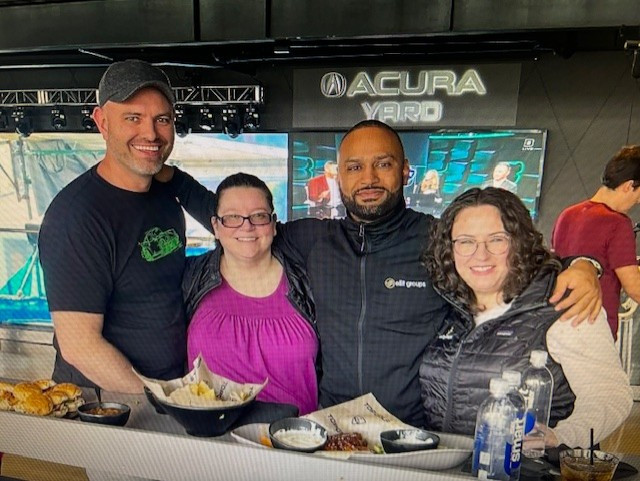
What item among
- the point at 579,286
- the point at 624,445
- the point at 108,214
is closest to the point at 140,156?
the point at 108,214

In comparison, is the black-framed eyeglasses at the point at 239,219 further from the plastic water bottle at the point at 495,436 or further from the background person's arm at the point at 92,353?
the plastic water bottle at the point at 495,436

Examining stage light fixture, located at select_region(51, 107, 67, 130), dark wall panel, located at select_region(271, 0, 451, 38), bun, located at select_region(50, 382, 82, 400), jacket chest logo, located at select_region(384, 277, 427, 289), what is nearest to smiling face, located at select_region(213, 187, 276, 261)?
jacket chest logo, located at select_region(384, 277, 427, 289)

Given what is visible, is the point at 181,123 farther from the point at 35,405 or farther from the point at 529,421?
the point at 529,421

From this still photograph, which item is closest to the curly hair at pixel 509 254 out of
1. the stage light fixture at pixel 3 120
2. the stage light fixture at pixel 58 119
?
the stage light fixture at pixel 58 119

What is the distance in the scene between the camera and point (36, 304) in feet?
3.63

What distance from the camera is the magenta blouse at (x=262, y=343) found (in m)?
0.94

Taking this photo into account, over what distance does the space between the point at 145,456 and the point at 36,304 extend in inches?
20.7

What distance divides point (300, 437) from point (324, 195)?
56cm

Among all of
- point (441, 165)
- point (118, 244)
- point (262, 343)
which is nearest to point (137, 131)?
point (118, 244)

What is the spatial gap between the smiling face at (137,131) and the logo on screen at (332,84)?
1.86ft

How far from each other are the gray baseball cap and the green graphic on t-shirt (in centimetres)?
23

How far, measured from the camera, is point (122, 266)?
88 centimetres

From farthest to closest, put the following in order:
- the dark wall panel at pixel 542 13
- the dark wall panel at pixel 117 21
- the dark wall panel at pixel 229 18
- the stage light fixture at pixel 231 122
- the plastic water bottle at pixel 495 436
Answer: the dark wall panel at pixel 229 18, the dark wall panel at pixel 117 21, the dark wall panel at pixel 542 13, the stage light fixture at pixel 231 122, the plastic water bottle at pixel 495 436

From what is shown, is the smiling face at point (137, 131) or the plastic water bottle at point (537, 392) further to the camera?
the smiling face at point (137, 131)
